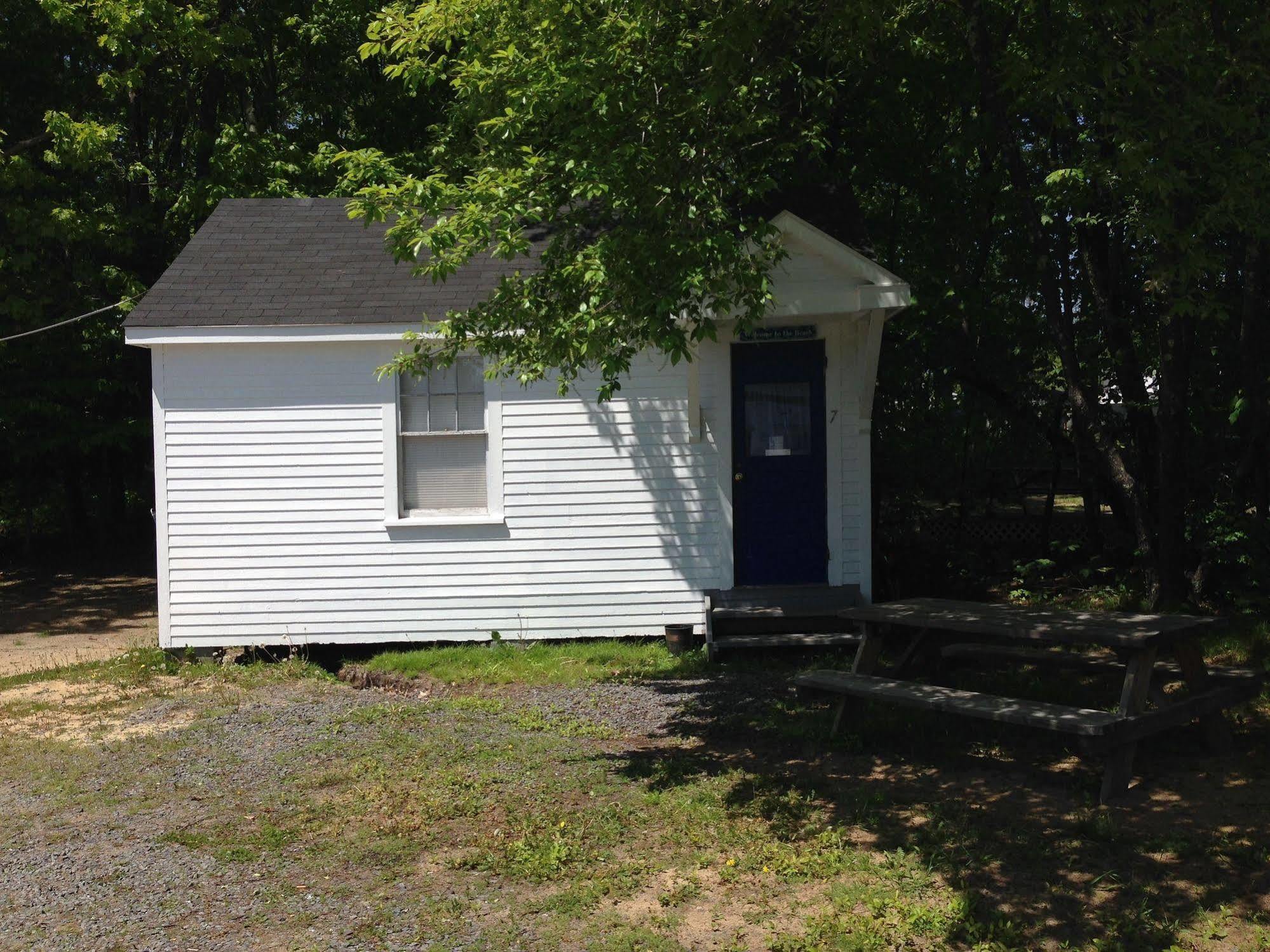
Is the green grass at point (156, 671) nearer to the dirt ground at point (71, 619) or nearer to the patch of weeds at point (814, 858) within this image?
the dirt ground at point (71, 619)

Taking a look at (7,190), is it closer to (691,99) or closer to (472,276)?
(472,276)

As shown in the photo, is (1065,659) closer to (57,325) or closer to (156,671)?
(156,671)

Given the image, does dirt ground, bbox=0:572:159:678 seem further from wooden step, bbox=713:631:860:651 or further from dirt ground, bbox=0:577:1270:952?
wooden step, bbox=713:631:860:651

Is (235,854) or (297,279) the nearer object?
(235,854)

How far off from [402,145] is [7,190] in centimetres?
578

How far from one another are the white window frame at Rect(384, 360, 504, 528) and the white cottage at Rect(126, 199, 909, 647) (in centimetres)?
2

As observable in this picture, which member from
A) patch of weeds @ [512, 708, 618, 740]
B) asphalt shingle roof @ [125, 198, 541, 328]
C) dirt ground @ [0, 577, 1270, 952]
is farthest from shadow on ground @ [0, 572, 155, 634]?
patch of weeds @ [512, 708, 618, 740]

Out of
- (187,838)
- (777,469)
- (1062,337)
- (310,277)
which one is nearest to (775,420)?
(777,469)

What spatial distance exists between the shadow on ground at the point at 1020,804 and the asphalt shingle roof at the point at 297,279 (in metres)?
4.62

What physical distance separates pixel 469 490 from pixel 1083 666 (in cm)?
545

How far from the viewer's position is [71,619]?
46.4 ft

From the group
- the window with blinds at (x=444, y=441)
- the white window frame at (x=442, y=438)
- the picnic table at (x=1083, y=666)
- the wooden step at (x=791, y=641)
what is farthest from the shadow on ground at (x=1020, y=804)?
the window with blinds at (x=444, y=441)

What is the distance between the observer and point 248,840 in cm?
576

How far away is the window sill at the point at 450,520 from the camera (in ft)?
33.7
